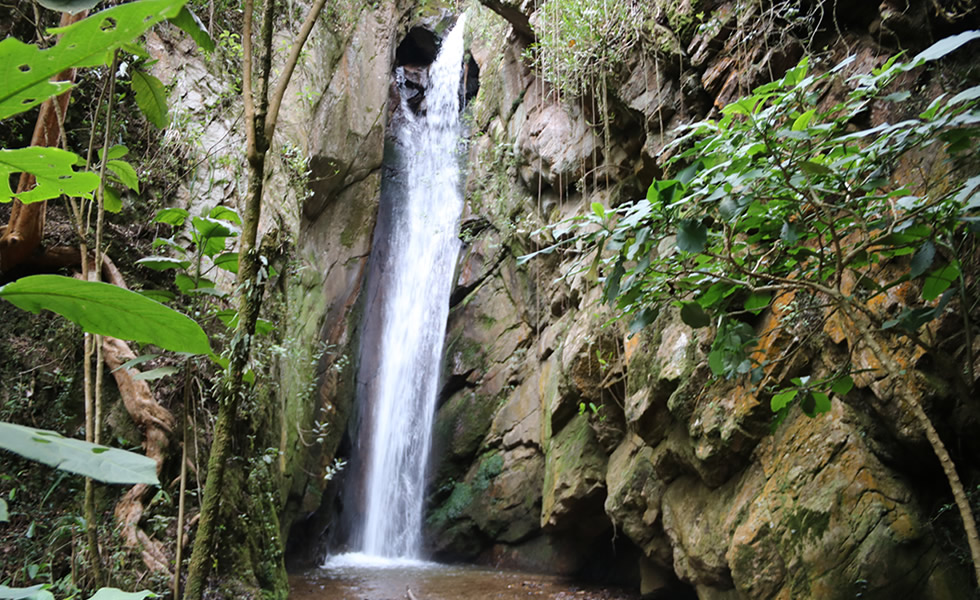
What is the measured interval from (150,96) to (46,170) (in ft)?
5.80

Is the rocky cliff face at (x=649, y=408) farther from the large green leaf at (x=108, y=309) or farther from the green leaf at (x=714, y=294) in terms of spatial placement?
the large green leaf at (x=108, y=309)

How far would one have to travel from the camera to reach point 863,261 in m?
2.48

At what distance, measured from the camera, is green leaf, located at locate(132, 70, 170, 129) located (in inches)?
85.7

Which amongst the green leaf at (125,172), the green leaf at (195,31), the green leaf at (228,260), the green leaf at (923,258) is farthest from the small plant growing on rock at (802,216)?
the green leaf at (228,260)

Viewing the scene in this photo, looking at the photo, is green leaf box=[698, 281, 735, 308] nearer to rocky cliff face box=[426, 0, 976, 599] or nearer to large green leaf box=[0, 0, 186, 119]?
rocky cliff face box=[426, 0, 976, 599]

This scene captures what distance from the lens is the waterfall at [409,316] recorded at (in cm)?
995

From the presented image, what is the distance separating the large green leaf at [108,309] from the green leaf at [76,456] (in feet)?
0.42

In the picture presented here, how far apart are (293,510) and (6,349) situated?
17.0 ft

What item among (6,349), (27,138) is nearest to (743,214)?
(6,349)

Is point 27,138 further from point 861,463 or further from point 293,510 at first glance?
point 861,463

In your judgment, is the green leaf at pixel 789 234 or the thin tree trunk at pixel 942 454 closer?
the thin tree trunk at pixel 942 454

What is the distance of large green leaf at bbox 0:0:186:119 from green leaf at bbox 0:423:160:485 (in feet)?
1.01

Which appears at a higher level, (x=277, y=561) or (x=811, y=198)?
(x=811, y=198)

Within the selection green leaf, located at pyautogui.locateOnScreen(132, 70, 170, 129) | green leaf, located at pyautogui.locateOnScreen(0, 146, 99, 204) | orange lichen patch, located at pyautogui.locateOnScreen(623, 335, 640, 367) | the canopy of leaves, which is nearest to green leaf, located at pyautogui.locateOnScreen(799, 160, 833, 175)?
the canopy of leaves
